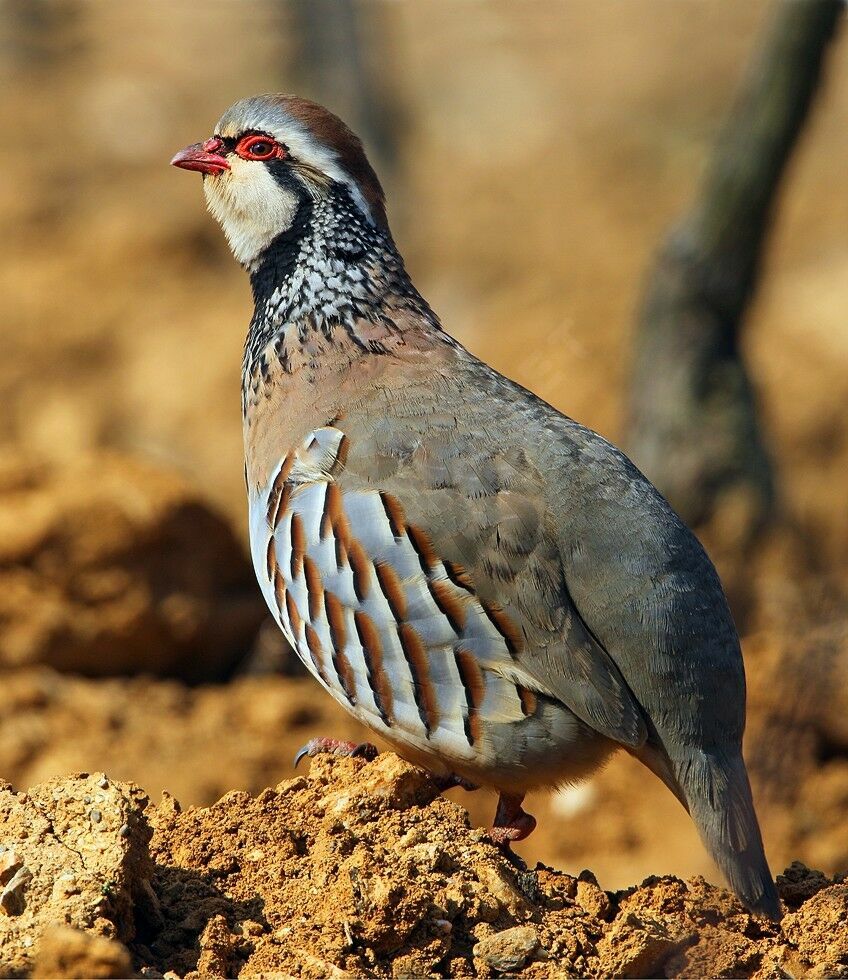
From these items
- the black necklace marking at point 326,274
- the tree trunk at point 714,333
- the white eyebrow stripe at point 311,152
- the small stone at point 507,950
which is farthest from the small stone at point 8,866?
the tree trunk at point 714,333

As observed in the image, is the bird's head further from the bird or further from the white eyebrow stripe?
the bird

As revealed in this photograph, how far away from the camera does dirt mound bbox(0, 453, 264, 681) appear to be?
7.91 metres

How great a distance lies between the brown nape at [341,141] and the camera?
5488 mm

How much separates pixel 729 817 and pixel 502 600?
0.95m

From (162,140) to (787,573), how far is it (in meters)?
15.0

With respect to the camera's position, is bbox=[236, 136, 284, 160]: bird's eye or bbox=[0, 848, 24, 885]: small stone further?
bbox=[236, 136, 284, 160]: bird's eye

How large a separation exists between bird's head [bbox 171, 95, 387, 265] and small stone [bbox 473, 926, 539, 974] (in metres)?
2.89

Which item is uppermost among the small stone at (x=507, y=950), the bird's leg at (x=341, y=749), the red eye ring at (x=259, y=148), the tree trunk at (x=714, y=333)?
the tree trunk at (x=714, y=333)

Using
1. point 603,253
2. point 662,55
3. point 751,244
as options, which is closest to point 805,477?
point 751,244

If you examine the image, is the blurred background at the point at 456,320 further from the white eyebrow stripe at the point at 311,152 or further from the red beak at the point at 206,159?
the red beak at the point at 206,159

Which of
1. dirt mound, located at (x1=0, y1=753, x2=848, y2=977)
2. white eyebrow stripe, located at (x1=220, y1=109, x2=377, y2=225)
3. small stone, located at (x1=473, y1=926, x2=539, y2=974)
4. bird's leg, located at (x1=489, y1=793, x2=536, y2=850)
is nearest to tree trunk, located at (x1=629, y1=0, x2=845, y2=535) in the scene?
white eyebrow stripe, located at (x1=220, y1=109, x2=377, y2=225)

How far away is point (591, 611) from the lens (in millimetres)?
4477

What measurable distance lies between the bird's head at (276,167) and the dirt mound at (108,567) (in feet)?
9.05

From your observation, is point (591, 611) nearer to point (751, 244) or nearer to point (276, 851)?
point (276, 851)
